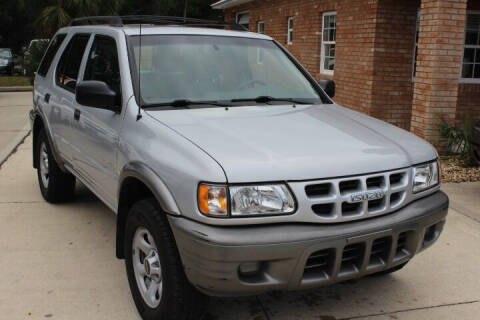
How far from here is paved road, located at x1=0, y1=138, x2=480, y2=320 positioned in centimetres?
367

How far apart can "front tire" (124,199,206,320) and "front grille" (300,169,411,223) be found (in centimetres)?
80

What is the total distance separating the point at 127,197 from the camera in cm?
363

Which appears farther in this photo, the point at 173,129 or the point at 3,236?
the point at 3,236

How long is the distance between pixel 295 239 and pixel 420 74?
6.29 m

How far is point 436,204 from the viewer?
340 centimetres

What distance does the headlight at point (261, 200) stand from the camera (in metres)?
2.81

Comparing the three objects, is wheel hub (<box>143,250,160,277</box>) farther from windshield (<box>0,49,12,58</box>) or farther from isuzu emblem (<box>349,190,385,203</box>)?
windshield (<box>0,49,12,58</box>)

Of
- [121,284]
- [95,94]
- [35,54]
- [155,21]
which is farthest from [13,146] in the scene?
[35,54]

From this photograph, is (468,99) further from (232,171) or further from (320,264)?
(232,171)

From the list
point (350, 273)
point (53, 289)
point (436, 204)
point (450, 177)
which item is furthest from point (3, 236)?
point (450, 177)

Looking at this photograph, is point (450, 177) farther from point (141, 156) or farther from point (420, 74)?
point (141, 156)

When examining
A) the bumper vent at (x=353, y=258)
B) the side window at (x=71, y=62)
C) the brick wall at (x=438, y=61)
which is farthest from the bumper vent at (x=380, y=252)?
the brick wall at (x=438, y=61)

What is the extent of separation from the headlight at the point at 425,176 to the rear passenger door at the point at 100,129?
196 cm

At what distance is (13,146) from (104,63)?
18.8 feet
